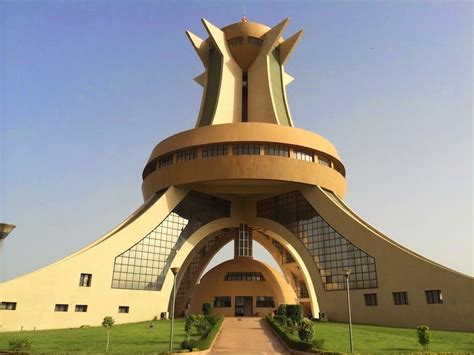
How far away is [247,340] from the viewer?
65.9 feet

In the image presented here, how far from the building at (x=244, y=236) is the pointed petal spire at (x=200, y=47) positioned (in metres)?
2.12

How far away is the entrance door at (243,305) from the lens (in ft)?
123

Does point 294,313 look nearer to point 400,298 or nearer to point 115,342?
point 400,298

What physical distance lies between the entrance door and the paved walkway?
1074 centimetres

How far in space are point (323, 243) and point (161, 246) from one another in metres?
13.4

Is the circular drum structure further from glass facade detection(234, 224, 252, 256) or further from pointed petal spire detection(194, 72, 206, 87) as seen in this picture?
pointed petal spire detection(194, 72, 206, 87)

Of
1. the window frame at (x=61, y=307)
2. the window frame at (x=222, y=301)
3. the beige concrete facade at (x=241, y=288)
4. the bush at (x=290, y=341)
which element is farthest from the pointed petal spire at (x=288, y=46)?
the window frame at (x=61, y=307)

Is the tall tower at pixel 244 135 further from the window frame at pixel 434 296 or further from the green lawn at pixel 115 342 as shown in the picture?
the green lawn at pixel 115 342

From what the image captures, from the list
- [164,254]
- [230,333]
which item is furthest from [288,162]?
[230,333]

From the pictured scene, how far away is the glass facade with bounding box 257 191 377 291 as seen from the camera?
98.2 feet

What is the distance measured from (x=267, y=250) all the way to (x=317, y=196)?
41.8 ft

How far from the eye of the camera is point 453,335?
21.5 meters

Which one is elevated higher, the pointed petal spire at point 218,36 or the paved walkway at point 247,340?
the pointed petal spire at point 218,36

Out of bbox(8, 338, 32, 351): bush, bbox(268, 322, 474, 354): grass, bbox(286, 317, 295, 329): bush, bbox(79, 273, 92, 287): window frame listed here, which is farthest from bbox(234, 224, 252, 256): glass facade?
bbox(8, 338, 32, 351): bush
